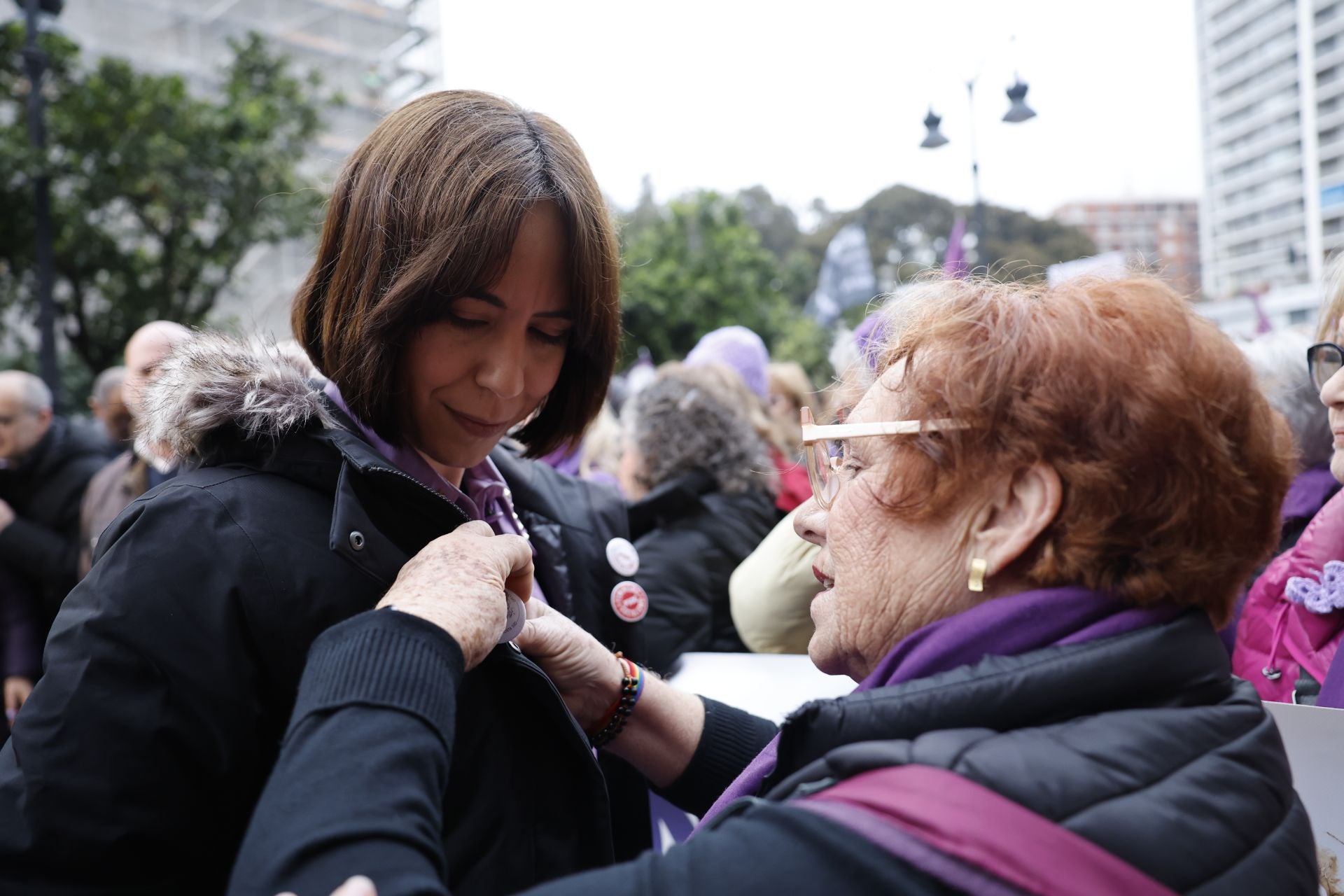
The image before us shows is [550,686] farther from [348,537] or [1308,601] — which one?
[1308,601]

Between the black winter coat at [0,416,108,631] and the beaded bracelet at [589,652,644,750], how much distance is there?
370 cm

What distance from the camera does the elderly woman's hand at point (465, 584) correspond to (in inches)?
52.4

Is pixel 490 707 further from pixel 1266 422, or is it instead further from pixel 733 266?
pixel 733 266

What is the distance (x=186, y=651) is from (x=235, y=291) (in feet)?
72.3

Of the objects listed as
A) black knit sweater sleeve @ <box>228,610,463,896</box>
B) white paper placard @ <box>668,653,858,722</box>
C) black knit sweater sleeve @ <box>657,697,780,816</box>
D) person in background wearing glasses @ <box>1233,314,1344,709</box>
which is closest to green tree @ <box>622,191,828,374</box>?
white paper placard @ <box>668,653,858,722</box>

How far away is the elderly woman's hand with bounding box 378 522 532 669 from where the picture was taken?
1332 millimetres

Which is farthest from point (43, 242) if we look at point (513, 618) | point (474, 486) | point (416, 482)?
point (513, 618)

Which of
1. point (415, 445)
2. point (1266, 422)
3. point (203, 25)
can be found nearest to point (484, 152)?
point (415, 445)

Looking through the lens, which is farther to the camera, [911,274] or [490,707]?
[911,274]

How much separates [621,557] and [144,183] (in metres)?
19.9

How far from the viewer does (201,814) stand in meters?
1.39

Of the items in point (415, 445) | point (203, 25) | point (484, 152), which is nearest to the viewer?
point (484, 152)

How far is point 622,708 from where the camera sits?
6.48 ft

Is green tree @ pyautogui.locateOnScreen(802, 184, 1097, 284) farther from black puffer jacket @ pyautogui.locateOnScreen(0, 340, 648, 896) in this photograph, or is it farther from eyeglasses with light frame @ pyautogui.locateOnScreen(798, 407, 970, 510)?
black puffer jacket @ pyautogui.locateOnScreen(0, 340, 648, 896)
